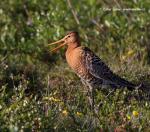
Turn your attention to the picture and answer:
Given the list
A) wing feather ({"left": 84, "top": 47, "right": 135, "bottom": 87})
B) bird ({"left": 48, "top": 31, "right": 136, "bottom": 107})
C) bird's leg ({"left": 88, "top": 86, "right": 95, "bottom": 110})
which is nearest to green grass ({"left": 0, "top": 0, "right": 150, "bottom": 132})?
bird's leg ({"left": 88, "top": 86, "right": 95, "bottom": 110})

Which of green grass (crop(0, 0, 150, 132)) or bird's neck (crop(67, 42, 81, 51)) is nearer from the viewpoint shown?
green grass (crop(0, 0, 150, 132))

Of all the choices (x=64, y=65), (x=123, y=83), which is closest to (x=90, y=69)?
(x=123, y=83)

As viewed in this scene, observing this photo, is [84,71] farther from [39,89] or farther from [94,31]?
[94,31]

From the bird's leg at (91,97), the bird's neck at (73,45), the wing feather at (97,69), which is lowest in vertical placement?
the bird's leg at (91,97)

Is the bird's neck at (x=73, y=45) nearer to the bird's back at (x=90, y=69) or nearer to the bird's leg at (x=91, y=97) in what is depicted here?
the bird's back at (x=90, y=69)

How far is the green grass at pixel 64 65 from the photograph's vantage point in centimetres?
599

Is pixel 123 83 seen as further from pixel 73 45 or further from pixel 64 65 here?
pixel 64 65

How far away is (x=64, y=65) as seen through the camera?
9.40 metres

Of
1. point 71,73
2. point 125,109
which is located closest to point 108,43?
point 71,73

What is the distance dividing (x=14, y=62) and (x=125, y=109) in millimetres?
3097

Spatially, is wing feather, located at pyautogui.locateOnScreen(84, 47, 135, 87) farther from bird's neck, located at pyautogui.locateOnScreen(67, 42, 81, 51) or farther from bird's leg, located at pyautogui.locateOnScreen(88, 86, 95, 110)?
bird's neck, located at pyautogui.locateOnScreen(67, 42, 81, 51)

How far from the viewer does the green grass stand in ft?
19.6

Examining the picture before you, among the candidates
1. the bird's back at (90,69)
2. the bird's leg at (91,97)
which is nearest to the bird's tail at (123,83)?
the bird's back at (90,69)

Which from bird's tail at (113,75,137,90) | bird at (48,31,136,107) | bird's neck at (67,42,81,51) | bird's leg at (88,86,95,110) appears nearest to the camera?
bird's leg at (88,86,95,110)
